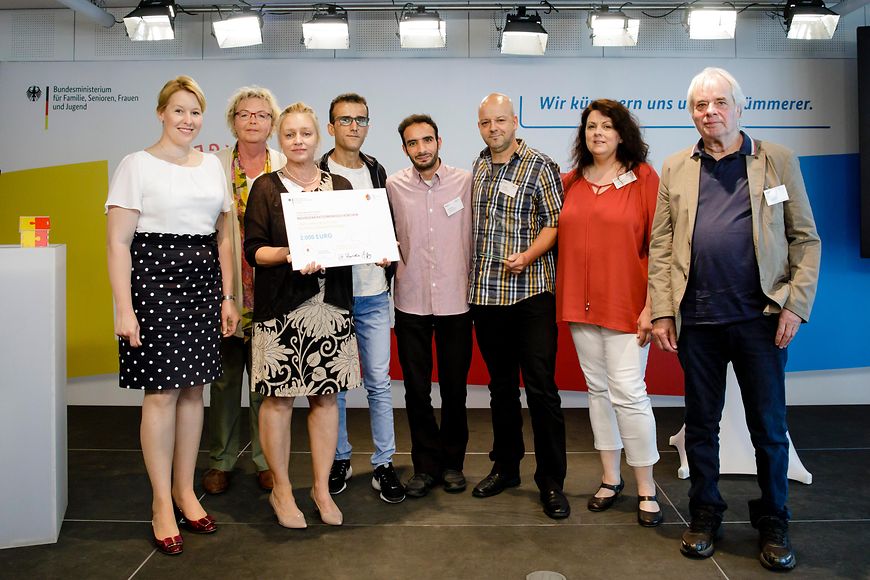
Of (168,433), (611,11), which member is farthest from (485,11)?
(168,433)

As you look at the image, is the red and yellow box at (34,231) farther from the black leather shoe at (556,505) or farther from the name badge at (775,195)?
the name badge at (775,195)

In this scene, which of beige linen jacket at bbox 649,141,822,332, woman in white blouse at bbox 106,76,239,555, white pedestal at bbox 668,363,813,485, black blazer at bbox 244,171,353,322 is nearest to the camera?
beige linen jacket at bbox 649,141,822,332

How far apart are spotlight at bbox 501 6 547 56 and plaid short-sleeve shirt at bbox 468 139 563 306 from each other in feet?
6.90

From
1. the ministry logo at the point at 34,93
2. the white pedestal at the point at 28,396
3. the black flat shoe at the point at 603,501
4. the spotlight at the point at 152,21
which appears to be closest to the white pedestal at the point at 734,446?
the black flat shoe at the point at 603,501

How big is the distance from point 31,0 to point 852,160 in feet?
19.1

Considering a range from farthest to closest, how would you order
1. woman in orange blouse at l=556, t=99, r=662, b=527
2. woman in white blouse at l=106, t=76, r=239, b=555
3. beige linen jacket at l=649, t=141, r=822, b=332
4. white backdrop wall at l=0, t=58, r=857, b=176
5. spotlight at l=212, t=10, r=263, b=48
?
1. white backdrop wall at l=0, t=58, r=857, b=176
2. spotlight at l=212, t=10, r=263, b=48
3. woman in orange blouse at l=556, t=99, r=662, b=527
4. woman in white blouse at l=106, t=76, r=239, b=555
5. beige linen jacket at l=649, t=141, r=822, b=332

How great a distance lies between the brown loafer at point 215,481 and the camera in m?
3.33

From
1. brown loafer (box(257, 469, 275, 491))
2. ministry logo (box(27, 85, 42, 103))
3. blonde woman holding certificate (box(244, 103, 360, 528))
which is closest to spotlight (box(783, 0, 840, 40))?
blonde woman holding certificate (box(244, 103, 360, 528))

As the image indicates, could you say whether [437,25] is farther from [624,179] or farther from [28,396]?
[28,396]

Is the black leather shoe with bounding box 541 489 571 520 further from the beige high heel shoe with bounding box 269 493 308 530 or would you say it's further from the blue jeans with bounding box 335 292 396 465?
the beige high heel shoe with bounding box 269 493 308 530

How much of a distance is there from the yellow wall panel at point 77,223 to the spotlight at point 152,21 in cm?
99

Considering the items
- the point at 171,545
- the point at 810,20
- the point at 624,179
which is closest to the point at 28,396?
the point at 171,545

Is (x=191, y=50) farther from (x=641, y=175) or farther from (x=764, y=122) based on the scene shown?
(x=764, y=122)

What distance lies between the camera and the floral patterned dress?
272 centimetres
